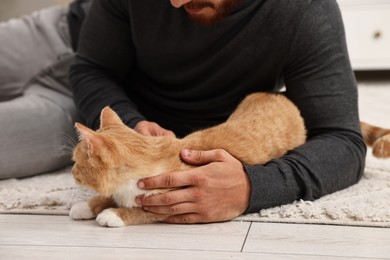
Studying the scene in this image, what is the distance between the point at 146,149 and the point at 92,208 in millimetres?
220

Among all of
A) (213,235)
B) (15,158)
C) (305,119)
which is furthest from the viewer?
(15,158)

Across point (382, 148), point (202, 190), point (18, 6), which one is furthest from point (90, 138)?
point (18, 6)

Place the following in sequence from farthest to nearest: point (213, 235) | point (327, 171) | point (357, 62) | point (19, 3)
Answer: point (19, 3), point (357, 62), point (327, 171), point (213, 235)

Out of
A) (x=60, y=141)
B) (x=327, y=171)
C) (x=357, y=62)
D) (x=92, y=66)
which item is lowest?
(x=357, y=62)

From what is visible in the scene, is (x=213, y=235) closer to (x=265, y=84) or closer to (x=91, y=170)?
(x=91, y=170)

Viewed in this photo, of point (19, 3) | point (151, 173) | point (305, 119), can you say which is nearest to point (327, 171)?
point (305, 119)

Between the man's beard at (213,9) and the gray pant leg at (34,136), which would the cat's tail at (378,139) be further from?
the gray pant leg at (34,136)

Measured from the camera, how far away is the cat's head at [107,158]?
1.17m

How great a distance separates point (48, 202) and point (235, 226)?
1.62ft

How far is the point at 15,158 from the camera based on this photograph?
66.9 inches

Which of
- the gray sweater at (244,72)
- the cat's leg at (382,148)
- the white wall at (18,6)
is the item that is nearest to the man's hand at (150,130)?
the gray sweater at (244,72)

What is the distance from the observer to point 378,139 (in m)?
1.54

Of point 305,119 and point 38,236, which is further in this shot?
point 305,119

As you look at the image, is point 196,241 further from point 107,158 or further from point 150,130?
point 150,130
